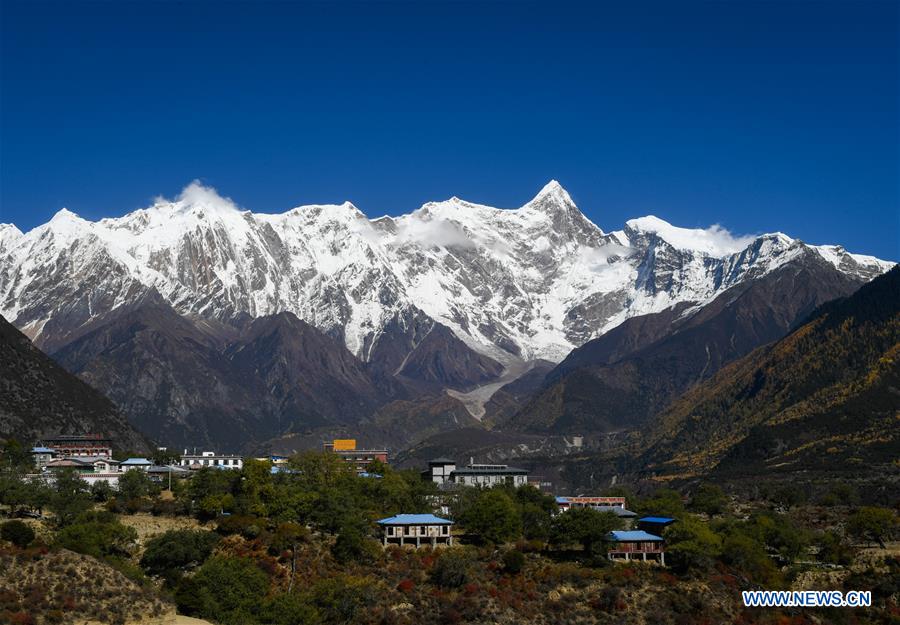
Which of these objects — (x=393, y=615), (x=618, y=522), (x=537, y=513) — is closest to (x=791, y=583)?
(x=618, y=522)

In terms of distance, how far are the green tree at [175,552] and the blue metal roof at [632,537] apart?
43277mm

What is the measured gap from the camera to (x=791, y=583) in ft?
445

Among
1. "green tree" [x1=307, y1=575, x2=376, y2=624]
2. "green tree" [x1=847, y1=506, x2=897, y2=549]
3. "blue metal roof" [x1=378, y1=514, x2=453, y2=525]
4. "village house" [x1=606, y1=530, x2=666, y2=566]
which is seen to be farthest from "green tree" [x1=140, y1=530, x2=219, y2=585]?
"green tree" [x1=847, y1=506, x2=897, y2=549]

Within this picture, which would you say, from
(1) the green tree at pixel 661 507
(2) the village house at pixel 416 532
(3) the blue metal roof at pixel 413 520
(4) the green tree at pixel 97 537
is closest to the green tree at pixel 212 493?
(4) the green tree at pixel 97 537

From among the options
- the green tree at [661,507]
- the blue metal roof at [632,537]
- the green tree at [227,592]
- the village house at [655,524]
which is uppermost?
the green tree at [661,507]

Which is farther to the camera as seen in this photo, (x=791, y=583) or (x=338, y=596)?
(x=791, y=583)

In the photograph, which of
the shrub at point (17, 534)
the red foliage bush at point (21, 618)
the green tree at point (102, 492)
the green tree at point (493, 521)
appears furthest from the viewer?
the green tree at point (102, 492)

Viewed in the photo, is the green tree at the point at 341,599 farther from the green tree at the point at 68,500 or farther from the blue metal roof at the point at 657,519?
the blue metal roof at the point at 657,519

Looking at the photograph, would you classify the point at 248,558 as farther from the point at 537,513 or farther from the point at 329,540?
the point at 537,513

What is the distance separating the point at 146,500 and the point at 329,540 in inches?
1232

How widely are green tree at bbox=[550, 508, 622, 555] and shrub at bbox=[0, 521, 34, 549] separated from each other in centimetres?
5520

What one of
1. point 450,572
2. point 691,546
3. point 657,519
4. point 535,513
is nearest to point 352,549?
point 450,572

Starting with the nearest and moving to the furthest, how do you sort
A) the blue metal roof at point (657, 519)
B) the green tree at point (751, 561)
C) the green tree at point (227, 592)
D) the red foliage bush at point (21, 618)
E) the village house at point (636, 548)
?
1. the red foliage bush at point (21, 618)
2. the green tree at point (227, 592)
3. the green tree at point (751, 561)
4. the village house at point (636, 548)
5. the blue metal roof at point (657, 519)

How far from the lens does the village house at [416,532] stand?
472ft
